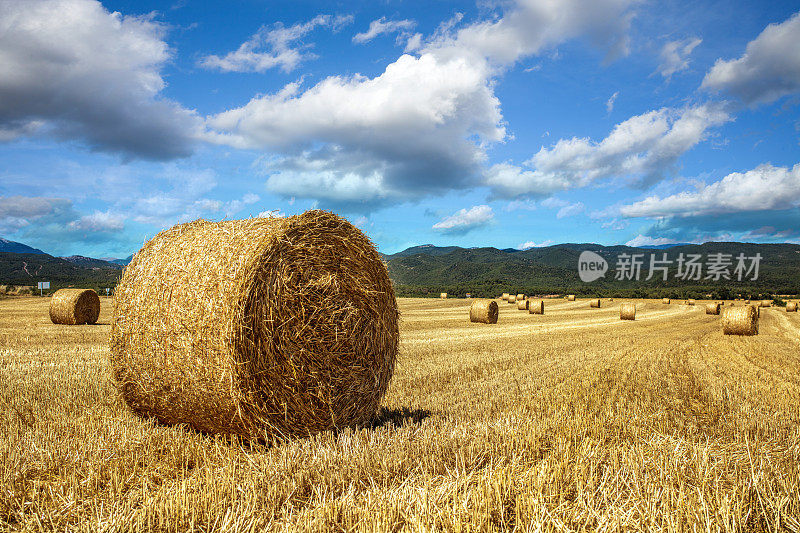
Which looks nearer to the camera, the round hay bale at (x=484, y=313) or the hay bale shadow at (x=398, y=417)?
the hay bale shadow at (x=398, y=417)

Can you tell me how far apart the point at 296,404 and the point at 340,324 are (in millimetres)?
926

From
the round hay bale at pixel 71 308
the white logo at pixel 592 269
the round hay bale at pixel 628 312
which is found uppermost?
the white logo at pixel 592 269

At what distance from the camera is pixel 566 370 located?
29.9 ft

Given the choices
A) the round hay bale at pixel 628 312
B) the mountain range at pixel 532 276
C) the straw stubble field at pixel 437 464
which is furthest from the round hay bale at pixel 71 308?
the mountain range at pixel 532 276

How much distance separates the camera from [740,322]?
702 inches

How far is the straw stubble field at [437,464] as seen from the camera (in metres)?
2.79

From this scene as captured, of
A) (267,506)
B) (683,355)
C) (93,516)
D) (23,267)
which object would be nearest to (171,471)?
(93,516)

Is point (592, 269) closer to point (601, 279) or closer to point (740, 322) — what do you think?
point (601, 279)

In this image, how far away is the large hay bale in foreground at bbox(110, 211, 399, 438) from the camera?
445 centimetres

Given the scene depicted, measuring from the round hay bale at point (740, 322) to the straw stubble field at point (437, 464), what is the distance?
39.8 feet

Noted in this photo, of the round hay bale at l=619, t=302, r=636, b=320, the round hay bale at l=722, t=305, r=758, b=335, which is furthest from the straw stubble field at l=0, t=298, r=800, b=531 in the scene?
the round hay bale at l=619, t=302, r=636, b=320

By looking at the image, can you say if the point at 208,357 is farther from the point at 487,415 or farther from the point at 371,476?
the point at 487,415

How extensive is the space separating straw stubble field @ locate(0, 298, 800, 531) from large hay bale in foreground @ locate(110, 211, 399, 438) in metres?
0.34

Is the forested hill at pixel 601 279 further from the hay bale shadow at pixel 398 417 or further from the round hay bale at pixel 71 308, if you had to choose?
the hay bale shadow at pixel 398 417
